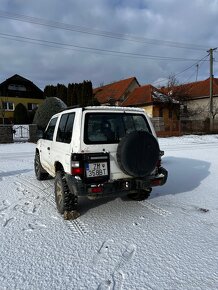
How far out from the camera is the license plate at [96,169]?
4141 millimetres

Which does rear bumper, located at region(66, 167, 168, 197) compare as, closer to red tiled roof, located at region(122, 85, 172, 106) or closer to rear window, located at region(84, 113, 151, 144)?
rear window, located at region(84, 113, 151, 144)

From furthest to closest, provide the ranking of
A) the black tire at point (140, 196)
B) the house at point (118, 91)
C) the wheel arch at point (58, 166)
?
the house at point (118, 91) < the black tire at point (140, 196) < the wheel arch at point (58, 166)

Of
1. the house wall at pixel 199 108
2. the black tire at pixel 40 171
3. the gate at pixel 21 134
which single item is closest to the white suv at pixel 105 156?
the black tire at pixel 40 171

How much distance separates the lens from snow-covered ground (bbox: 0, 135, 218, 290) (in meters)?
2.86

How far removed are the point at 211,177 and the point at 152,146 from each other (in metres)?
3.82

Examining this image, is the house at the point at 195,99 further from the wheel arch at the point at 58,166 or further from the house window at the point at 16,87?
the wheel arch at the point at 58,166

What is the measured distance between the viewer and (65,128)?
4879 millimetres

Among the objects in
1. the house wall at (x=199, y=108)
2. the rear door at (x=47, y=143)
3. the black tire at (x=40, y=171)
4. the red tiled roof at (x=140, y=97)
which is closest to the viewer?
the rear door at (x=47, y=143)

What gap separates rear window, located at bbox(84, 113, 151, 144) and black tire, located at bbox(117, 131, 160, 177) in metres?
0.29

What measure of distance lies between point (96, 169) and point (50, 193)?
7.71 ft

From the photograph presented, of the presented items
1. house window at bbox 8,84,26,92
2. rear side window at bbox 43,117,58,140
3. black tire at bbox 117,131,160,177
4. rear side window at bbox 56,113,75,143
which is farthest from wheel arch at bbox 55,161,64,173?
house window at bbox 8,84,26,92

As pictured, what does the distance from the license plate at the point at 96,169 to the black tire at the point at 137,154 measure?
265 millimetres

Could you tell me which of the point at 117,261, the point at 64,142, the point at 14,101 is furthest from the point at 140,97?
the point at 117,261

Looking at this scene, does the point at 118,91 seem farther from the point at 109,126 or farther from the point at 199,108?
the point at 109,126
